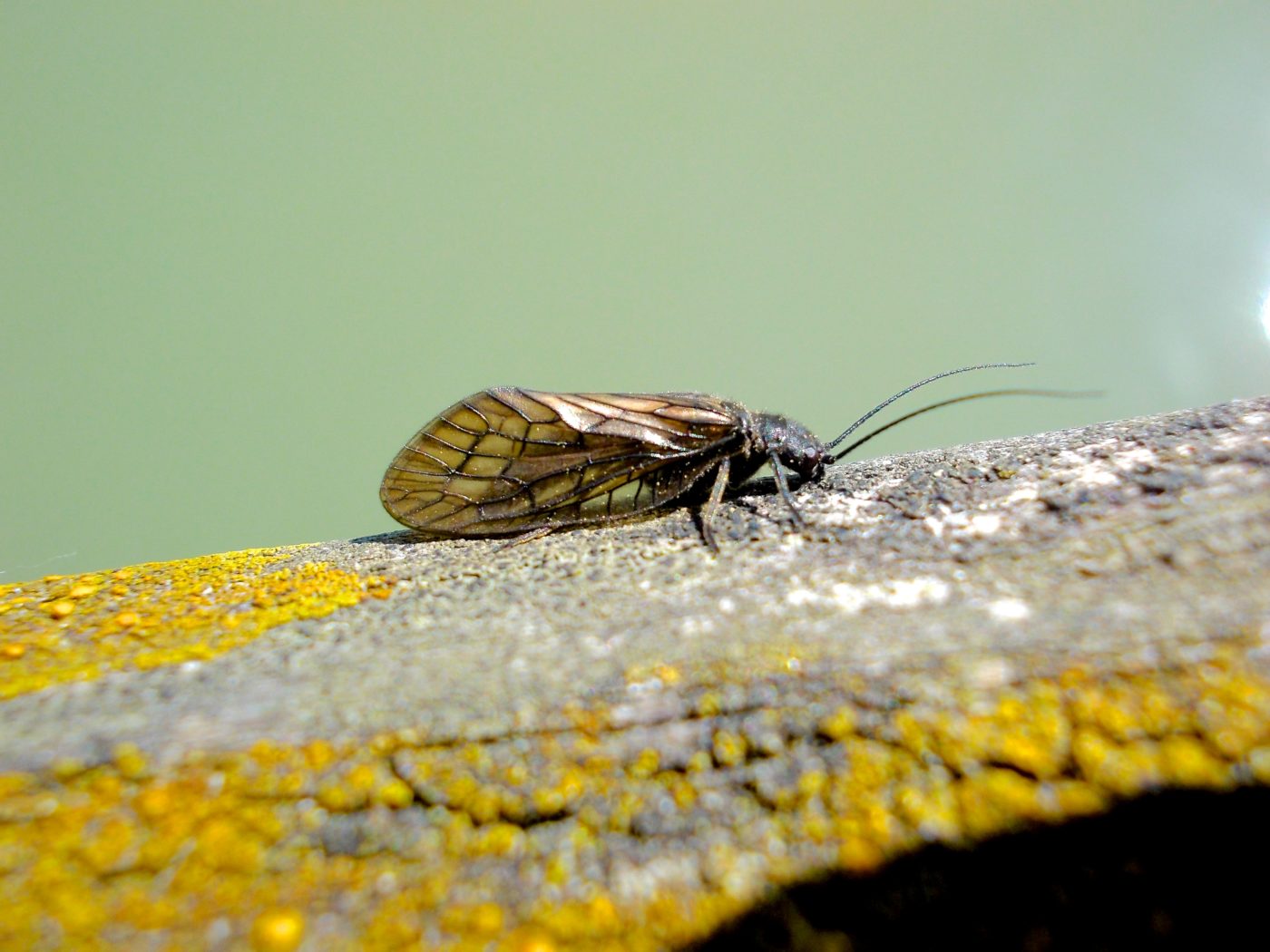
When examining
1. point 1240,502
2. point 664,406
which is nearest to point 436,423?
point 664,406

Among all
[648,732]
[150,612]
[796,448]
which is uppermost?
[796,448]

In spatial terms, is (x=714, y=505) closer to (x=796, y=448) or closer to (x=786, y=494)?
(x=786, y=494)

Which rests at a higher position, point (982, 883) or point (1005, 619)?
point (1005, 619)

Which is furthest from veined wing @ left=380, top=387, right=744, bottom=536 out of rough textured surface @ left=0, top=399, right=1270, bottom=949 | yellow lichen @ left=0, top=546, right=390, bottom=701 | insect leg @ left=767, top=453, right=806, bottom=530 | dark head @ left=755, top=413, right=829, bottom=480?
rough textured surface @ left=0, top=399, right=1270, bottom=949

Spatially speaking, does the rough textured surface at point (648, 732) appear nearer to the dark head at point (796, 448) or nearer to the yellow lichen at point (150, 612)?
the yellow lichen at point (150, 612)

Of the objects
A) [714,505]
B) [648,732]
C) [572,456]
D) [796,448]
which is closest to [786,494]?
[714,505]

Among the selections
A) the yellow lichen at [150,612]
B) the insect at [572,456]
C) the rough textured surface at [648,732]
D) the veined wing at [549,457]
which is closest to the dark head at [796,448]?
the insect at [572,456]

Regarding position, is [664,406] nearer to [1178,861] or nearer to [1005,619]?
[1005,619]
